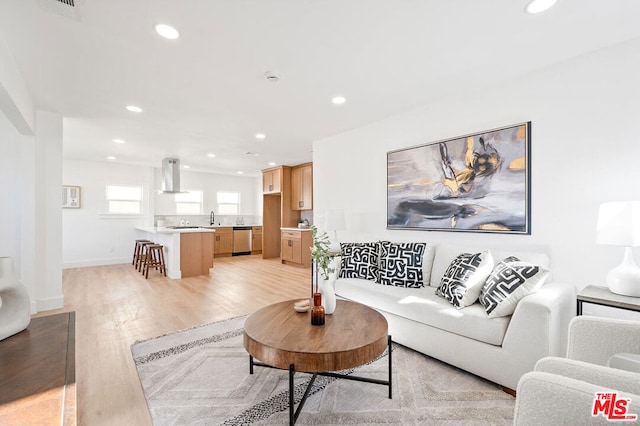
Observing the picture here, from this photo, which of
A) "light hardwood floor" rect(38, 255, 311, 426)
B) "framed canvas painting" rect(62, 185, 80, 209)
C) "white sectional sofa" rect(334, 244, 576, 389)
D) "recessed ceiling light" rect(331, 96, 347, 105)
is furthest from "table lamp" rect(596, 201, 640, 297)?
"framed canvas painting" rect(62, 185, 80, 209)

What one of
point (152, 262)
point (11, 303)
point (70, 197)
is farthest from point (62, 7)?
point (70, 197)

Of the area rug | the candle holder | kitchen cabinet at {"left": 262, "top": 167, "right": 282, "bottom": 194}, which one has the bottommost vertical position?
the area rug

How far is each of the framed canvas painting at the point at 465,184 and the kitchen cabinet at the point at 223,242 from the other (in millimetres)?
5730

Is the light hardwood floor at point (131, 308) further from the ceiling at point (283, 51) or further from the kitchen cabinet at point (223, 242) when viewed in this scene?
the ceiling at point (283, 51)

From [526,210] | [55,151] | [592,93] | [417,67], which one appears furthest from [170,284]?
[592,93]

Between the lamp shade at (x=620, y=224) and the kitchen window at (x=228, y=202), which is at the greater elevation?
the kitchen window at (x=228, y=202)

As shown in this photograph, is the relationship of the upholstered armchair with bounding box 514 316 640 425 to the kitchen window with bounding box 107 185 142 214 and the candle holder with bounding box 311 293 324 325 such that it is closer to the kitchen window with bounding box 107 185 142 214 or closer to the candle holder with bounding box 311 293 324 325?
the candle holder with bounding box 311 293 324 325

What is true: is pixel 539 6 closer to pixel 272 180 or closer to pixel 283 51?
pixel 283 51

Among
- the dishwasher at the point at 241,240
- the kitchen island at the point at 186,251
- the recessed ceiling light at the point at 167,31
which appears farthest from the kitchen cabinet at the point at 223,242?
the recessed ceiling light at the point at 167,31

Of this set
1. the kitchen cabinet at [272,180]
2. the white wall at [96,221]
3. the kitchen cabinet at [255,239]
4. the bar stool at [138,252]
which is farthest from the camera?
the kitchen cabinet at [255,239]

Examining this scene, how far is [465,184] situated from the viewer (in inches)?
119

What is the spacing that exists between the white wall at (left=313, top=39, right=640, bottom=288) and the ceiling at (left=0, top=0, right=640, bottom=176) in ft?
0.50

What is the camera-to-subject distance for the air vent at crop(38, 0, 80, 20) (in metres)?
1.75

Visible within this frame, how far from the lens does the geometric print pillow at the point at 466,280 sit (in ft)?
7.29
